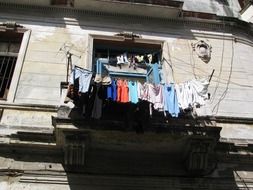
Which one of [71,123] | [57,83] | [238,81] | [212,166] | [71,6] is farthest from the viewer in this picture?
[71,6]

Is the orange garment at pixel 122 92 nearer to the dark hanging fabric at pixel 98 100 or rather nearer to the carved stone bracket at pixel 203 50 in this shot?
the dark hanging fabric at pixel 98 100

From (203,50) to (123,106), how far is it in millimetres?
4297

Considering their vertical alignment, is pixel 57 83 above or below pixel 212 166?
above

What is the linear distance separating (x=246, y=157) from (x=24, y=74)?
5.70 metres

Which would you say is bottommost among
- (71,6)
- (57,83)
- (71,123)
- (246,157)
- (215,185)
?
(215,185)

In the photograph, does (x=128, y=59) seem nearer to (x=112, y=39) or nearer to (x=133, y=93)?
(x=112, y=39)

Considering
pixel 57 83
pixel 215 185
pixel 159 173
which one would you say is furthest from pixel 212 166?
pixel 57 83

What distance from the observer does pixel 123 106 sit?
866 cm

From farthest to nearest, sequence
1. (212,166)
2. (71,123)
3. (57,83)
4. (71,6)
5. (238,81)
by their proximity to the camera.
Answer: (71,6), (238,81), (57,83), (212,166), (71,123)

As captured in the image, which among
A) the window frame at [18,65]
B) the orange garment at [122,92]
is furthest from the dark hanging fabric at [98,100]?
the window frame at [18,65]

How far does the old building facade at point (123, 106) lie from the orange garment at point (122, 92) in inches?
16.8

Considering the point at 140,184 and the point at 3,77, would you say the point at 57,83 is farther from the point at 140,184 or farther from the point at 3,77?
the point at 140,184

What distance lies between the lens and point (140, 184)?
340 inches

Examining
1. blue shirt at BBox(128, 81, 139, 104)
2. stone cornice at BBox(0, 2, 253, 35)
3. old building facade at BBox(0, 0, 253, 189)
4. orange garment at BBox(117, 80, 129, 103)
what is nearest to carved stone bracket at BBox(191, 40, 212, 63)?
old building facade at BBox(0, 0, 253, 189)
